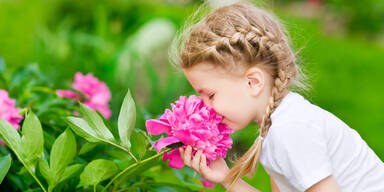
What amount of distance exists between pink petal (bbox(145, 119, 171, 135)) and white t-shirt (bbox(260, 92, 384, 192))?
0.28 metres

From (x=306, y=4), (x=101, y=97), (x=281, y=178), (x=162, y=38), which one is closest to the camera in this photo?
(x=281, y=178)

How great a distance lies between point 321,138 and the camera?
1.43 m

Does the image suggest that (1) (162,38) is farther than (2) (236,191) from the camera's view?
Yes

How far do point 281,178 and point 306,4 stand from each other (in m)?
10.5

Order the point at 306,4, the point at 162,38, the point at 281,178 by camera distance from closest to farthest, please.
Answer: the point at 281,178 → the point at 162,38 → the point at 306,4

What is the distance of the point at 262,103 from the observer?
1540 mm

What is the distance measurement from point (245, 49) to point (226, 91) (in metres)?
0.13

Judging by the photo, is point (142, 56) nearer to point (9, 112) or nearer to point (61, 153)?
point (9, 112)

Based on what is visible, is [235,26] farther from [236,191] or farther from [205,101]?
[236,191]

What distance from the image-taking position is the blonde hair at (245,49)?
4.82 ft

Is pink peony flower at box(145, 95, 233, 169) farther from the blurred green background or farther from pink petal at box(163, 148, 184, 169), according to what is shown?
the blurred green background

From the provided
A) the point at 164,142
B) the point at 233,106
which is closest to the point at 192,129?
the point at 164,142

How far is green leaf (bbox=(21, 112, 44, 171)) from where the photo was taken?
135 cm

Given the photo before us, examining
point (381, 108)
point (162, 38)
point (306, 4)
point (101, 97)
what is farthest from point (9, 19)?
point (306, 4)
